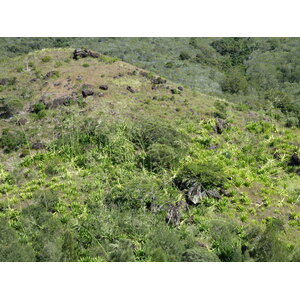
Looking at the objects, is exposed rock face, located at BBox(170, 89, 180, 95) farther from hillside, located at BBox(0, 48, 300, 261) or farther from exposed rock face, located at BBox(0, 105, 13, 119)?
exposed rock face, located at BBox(0, 105, 13, 119)

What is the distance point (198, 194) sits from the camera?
1653 cm

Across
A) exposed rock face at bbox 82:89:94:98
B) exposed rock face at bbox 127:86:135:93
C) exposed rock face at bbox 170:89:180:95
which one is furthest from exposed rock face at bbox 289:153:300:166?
exposed rock face at bbox 82:89:94:98

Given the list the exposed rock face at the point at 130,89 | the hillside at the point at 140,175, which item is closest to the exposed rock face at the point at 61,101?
the hillside at the point at 140,175

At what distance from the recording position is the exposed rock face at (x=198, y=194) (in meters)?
16.3

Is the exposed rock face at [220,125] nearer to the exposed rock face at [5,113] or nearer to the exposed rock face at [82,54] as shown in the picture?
the exposed rock face at [5,113]

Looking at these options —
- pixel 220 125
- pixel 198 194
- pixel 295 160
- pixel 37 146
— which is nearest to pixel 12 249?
pixel 198 194

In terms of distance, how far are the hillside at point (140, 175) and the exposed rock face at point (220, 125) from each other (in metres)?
0.09

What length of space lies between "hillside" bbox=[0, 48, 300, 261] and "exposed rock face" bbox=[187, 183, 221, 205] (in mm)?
53

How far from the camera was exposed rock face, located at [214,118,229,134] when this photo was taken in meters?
25.1

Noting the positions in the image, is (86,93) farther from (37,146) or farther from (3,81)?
(3,81)

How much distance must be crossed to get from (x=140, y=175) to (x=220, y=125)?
377 inches

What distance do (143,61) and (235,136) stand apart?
36.8 m

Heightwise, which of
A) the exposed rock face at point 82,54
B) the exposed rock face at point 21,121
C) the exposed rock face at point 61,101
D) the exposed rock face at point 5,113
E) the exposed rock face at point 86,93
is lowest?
the exposed rock face at point 21,121

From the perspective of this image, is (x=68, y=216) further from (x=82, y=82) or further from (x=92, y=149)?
(x=82, y=82)
